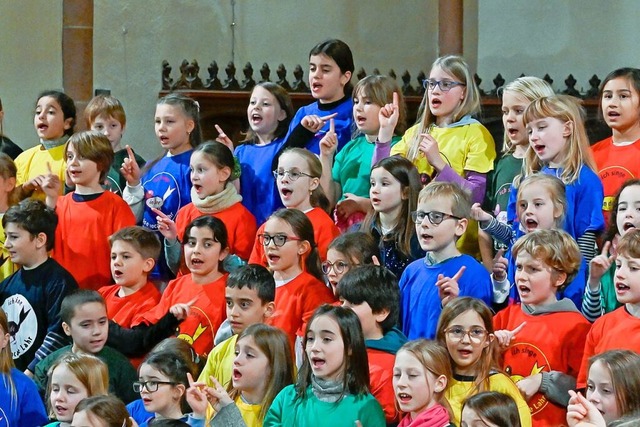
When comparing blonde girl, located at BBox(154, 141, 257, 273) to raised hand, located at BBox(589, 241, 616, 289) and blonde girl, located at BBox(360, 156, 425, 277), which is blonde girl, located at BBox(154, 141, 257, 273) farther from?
raised hand, located at BBox(589, 241, 616, 289)

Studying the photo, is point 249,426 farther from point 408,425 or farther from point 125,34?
point 125,34

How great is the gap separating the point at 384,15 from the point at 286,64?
929 millimetres

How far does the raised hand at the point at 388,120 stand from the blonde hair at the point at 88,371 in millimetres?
1716

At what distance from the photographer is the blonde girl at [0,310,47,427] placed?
5.66 metres

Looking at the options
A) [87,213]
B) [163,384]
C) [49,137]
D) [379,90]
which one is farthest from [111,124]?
[163,384]

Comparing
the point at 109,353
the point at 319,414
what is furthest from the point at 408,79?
the point at 319,414

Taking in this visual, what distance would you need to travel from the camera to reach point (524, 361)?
5.20 meters

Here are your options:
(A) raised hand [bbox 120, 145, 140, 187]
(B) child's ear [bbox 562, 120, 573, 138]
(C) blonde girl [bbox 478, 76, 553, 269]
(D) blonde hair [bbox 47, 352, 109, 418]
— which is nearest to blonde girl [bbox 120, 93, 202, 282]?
(A) raised hand [bbox 120, 145, 140, 187]

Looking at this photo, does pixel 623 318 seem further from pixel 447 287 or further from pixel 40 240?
pixel 40 240

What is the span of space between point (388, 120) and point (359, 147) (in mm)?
338

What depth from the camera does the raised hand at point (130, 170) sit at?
704 cm

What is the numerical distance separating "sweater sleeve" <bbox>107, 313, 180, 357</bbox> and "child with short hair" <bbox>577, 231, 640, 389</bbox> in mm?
1867

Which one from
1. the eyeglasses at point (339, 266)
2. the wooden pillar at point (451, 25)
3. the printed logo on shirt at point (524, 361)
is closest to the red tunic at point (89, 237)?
the eyeglasses at point (339, 266)

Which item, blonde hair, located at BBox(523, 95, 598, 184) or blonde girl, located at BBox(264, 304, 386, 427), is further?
blonde hair, located at BBox(523, 95, 598, 184)
